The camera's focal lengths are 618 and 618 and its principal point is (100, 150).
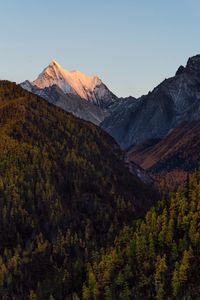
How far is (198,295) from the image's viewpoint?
630ft
